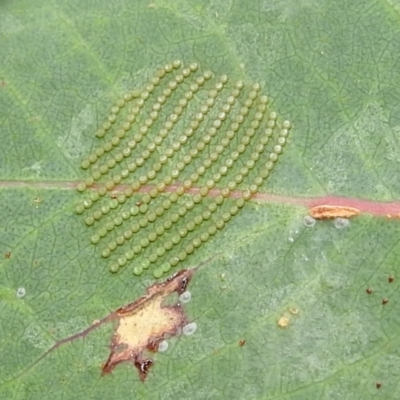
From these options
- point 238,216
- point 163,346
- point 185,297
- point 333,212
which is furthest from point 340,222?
point 163,346

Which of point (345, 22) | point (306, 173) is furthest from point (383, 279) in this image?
point (345, 22)

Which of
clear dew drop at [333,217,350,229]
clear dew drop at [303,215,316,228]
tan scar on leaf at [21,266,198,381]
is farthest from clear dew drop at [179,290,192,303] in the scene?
clear dew drop at [333,217,350,229]

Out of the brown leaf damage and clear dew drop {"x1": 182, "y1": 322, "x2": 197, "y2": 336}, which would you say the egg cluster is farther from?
clear dew drop {"x1": 182, "y1": 322, "x2": 197, "y2": 336}

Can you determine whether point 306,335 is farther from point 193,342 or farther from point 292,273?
point 193,342

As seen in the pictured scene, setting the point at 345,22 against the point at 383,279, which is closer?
the point at 383,279

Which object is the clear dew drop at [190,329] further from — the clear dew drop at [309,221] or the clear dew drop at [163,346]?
the clear dew drop at [309,221]

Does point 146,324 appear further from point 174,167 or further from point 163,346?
point 174,167

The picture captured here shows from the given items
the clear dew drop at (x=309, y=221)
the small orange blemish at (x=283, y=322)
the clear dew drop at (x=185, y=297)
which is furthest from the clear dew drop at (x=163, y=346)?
the clear dew drop at (x=309, y=221)
